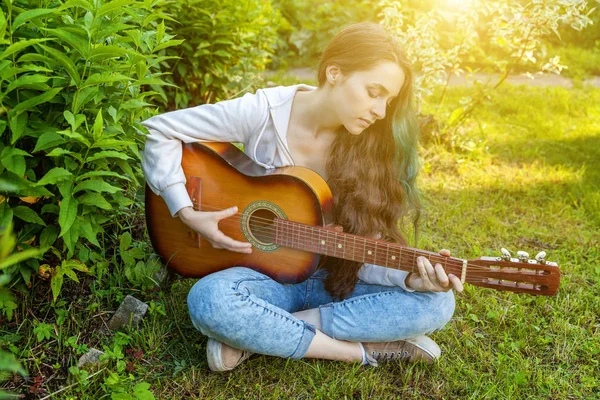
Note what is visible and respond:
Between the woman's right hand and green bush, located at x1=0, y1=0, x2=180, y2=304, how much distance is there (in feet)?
0.86

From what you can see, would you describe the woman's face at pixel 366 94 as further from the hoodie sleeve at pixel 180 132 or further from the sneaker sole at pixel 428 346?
the sneaker sole at pixel 428 346

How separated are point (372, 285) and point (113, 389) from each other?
1139 mm

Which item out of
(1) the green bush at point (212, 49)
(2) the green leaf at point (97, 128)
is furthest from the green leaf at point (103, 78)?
(1) the green bush at point (212, 49)

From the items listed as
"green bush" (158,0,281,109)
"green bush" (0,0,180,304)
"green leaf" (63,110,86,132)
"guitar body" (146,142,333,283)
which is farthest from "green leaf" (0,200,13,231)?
"green bush" (158,0,281,109)

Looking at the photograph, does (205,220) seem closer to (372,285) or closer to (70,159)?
(70,159)

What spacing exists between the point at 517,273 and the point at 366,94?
2.93 ft

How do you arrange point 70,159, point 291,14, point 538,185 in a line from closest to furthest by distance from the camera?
point 70,159 → point 538,185 → point 291,14

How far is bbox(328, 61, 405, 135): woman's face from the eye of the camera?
2.37 m

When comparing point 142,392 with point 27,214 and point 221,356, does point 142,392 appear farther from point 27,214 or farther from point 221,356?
point 27,214

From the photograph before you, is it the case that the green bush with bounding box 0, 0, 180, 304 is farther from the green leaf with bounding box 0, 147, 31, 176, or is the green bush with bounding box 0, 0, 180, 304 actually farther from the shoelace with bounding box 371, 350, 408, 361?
the shoelace with bounding box 371, 350, 408, 361

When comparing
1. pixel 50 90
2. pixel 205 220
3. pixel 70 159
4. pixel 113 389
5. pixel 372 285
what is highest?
pixel 50 90

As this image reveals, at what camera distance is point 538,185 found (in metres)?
4.29

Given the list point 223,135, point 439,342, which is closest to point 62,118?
point 223,135

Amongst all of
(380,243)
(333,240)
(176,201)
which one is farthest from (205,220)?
(380,243)
